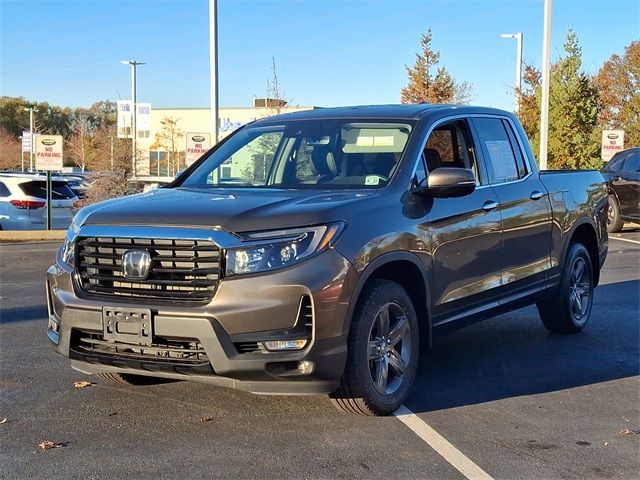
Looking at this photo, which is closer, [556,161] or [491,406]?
[491,406]

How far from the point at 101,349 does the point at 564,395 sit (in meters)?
3.05

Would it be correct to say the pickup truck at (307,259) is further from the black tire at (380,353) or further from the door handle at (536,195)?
the door handle at (536,195)

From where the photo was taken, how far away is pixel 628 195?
15.8m

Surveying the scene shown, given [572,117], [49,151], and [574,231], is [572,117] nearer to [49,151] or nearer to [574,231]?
[49,151]

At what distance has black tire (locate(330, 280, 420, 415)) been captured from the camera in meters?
4.51

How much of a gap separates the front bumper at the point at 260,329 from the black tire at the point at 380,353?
199 millimetres

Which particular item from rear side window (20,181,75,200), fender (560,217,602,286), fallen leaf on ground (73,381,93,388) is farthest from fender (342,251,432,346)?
rear side window (20,181,75,200)

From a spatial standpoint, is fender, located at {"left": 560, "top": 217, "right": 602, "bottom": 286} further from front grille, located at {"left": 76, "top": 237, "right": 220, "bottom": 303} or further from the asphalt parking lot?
front grille, located at {"left": 76, "top": 237, "right": 220, "bottom": 303}

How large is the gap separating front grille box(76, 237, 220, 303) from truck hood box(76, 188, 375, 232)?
0.39 ft

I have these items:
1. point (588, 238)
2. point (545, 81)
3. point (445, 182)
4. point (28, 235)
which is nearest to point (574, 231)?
point (588, 238)

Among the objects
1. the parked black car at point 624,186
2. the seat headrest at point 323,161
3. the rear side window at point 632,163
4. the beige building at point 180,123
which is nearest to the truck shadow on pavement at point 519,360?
the seat headrest at point 323,161

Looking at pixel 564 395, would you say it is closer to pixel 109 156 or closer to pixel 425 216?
pixel 425 216

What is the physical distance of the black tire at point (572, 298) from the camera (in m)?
7.05

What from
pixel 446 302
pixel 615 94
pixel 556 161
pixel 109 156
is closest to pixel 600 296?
pixel 446 302
